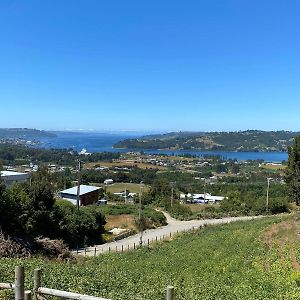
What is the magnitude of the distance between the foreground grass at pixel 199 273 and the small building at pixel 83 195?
40702 millimetres

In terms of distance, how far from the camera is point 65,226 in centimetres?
3609

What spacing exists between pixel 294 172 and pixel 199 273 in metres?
25.1

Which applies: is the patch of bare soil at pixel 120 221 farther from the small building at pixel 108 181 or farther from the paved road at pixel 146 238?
the small building at pixel 108 181

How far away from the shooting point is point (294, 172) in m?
39.5

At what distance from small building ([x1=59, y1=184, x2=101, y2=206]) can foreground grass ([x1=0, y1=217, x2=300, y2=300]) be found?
4070 centimetres

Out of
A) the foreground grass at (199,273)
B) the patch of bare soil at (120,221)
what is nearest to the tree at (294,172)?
the foreground grass at (199,273)

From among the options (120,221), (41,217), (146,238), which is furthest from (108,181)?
(41,217)

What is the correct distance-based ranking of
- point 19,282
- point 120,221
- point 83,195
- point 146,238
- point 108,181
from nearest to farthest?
point 19,282, point 146,238, point 120,221, point 83,195, point 108,181

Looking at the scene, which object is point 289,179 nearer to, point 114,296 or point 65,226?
point 65,226

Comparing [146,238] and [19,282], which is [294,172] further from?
[19,282]

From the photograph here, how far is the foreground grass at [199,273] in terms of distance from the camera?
9859 mm

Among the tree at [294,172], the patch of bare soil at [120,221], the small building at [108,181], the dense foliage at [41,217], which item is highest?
the tree at [294,172]

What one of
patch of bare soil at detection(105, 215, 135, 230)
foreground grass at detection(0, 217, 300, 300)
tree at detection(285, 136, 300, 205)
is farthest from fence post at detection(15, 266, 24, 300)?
patch of bare soil at detection(105, 215, 135, 230)

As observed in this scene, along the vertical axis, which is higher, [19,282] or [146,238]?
[19,282]
